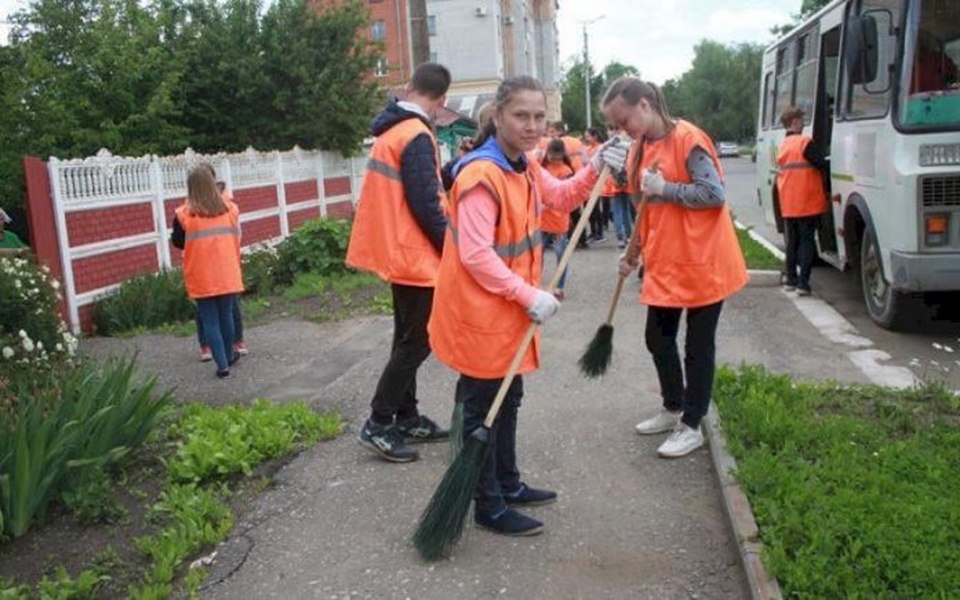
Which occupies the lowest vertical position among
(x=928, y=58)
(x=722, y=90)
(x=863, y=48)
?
(x=928, y=58)

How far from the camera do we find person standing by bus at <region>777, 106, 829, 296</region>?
27.8ft

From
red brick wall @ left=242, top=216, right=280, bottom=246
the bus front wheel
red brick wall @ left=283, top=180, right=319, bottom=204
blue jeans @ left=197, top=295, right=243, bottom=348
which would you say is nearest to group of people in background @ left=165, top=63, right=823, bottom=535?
blue jeans @ left=197, top=295, right=243, bottom=348

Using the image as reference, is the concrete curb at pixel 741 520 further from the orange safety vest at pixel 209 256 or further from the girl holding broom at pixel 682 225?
the orange safety vest at pixel 209 256

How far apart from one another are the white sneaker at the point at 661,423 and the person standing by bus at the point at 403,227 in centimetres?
126

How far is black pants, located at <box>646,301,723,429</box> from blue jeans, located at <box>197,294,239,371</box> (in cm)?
364

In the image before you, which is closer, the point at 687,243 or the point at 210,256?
the point at 687,243

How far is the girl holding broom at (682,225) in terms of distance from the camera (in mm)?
4238

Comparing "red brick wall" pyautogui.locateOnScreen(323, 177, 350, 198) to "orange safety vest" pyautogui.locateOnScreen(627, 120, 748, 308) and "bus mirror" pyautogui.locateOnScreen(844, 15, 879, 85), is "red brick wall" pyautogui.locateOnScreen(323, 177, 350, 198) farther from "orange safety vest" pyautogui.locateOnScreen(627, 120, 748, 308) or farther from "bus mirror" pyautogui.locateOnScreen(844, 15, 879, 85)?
"orange safety vest" pyautogui.locateOnScreen(627, 120, 748, 308)

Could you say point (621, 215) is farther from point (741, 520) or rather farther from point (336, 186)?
point (741, 520)

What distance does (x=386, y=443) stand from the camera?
4738 millimetres

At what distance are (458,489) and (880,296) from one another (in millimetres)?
5054

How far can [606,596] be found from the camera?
334 cm

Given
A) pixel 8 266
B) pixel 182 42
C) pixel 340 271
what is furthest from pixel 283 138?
pixel 8 266

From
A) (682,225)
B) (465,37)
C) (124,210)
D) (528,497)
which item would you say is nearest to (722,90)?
(465,37)
